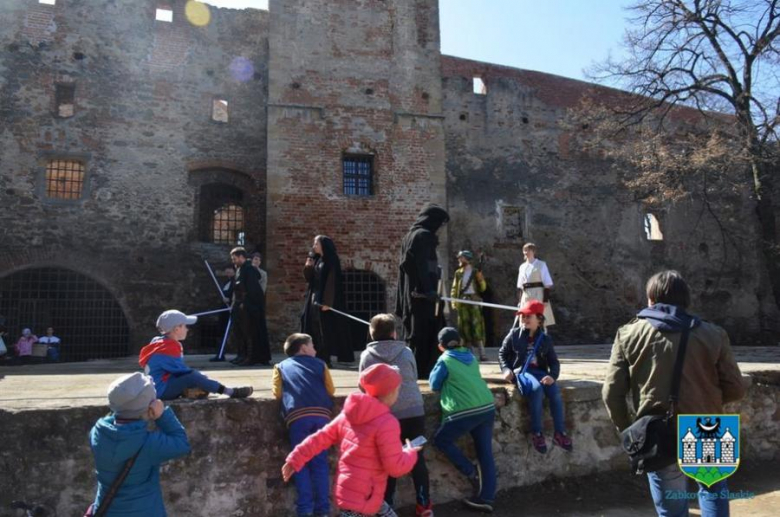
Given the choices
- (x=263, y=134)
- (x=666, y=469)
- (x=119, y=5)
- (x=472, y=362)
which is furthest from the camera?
A: (x=263, y=134)

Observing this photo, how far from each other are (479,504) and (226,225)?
1206cm

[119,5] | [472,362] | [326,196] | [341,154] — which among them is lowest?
[472,362]

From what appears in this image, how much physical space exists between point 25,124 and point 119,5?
3659 millimetres

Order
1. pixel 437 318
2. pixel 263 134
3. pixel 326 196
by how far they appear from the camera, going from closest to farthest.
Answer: pixel 437 318
pixel 326 196
pixel 263 134

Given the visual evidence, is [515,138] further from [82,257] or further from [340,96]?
[82,257]

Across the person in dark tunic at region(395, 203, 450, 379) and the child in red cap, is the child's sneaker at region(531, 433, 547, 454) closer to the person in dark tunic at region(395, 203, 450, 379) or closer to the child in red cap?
the child in red cap

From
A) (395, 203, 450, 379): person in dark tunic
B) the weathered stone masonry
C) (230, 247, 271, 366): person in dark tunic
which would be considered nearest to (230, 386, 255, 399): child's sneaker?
(395, 203, 450, 379): person in dark tunic

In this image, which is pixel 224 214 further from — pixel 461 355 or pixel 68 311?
pixel 461 355

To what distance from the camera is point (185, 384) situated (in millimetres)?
4129

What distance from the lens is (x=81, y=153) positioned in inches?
532

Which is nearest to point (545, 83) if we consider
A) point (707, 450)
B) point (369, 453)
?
point (707, 450)

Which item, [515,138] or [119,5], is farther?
[515,138]

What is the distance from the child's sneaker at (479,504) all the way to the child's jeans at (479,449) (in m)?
0.03

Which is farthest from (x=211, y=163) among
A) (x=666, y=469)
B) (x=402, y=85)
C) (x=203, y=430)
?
(x=666, y=469)
